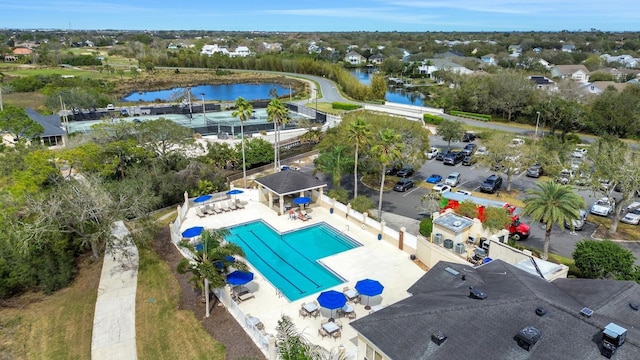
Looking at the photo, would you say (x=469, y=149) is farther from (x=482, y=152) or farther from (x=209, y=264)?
(x=209, y=264)

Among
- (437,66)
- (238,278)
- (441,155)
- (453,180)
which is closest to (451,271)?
(238,278)

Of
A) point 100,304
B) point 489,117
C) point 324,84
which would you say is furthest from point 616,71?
point 100,304

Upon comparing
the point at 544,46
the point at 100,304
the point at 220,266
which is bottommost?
the point at 100,304

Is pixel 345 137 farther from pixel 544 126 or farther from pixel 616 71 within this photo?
pixel 616 71

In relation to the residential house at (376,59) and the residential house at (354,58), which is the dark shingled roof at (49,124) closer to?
the residential house at (354,58)

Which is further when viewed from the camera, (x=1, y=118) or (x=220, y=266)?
(x=1, y=118)

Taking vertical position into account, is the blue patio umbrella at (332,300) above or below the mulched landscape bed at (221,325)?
above

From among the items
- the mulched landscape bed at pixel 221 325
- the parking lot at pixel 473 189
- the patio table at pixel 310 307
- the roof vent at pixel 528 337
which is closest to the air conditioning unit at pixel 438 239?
the parking lot at pixel 473 189

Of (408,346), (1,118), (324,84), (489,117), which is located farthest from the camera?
(324,84)
